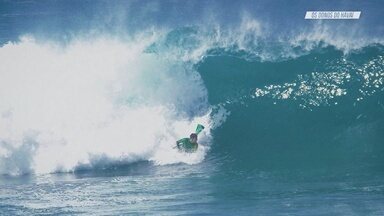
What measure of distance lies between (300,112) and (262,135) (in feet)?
2.02

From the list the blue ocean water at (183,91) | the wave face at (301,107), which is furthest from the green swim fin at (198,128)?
the wave face at (301,107)

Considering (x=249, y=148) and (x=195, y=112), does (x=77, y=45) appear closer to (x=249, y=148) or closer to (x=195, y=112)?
(x=195, y=112)

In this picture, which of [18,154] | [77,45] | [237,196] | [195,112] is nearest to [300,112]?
[195,112]

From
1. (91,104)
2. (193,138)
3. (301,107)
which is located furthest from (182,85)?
(301,107)

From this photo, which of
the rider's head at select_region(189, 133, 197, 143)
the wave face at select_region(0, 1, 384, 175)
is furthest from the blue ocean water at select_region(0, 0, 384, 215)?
the rider's head at select_region(189, 133, 197, 143)

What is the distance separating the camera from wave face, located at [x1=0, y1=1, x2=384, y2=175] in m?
6.24

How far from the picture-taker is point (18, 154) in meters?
6.27

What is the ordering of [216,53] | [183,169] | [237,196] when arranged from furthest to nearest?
[216,53]
[183,169]
[237,196]

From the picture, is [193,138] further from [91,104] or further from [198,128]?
[91,104]

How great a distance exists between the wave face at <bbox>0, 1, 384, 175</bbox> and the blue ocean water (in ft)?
0.05

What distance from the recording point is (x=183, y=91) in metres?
6.91

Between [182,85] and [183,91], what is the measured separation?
0.09 metres

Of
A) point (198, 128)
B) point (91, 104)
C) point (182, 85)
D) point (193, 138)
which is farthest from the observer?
point (182, 85)

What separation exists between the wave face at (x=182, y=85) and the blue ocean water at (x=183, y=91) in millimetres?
14
